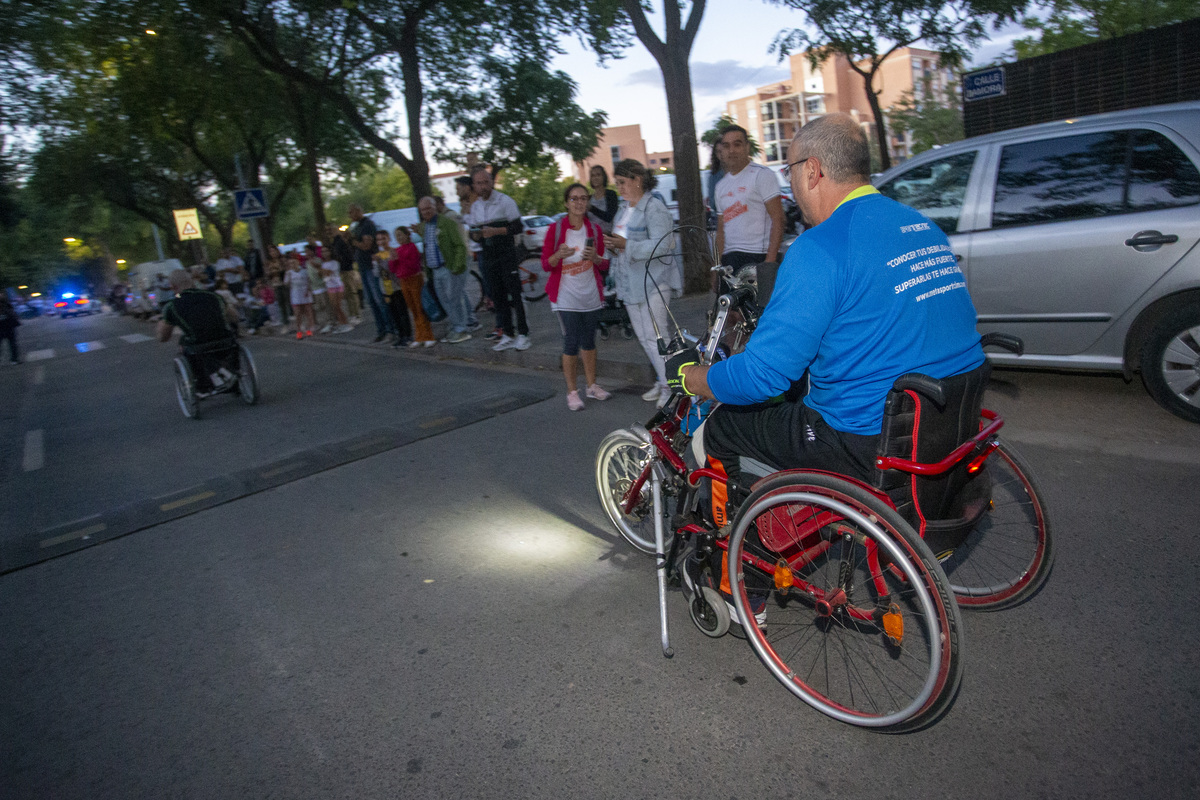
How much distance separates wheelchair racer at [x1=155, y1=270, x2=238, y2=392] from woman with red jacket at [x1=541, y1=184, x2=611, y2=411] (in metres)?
4.18

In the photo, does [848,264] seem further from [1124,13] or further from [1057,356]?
A: [1124,13]

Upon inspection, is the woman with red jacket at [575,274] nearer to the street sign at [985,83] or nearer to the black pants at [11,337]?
the street sign at [985,83]

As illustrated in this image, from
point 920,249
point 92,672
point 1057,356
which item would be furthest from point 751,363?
point 1057,356

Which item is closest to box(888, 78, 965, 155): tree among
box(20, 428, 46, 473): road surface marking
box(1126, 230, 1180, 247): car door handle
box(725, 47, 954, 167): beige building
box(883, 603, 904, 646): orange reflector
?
Result: box(725, 47, 954, 167): beige building

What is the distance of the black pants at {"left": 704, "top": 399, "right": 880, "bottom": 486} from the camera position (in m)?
2.47

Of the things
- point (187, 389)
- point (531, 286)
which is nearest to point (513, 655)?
point (187, 389)

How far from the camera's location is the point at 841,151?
2490mm

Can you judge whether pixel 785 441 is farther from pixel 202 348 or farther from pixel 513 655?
pixel 202 348

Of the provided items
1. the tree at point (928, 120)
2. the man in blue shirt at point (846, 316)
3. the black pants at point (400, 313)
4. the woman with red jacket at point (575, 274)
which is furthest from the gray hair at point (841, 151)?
the tree at point (928, 120)

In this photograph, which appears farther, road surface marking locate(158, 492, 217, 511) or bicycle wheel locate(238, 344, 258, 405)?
bicycle wheel locate(238, 344, 258, 405)

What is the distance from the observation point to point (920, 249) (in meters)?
2.37

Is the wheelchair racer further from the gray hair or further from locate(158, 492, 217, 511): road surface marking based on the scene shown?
the gray hair

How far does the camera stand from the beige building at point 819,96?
95.1 meters

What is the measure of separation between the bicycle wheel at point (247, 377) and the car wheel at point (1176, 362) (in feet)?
27.1
